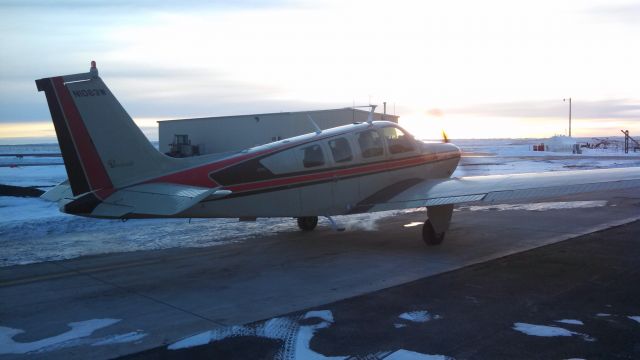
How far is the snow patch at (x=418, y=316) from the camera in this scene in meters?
6.30

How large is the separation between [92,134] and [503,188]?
25.2ft

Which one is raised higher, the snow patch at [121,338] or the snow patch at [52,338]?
the snow patch at [121,338]

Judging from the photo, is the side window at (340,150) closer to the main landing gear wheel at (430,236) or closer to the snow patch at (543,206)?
the main landing gear wheel at (430,236)

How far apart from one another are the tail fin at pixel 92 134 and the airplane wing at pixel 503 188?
503 cm

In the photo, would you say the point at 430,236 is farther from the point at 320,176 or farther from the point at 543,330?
the point at 543,330

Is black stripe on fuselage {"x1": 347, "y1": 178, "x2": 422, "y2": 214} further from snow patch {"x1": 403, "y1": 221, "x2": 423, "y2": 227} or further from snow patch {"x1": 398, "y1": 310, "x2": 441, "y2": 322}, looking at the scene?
snow patch {"x1": 398, "y1": 310, "x2": 441, "y2": 322}

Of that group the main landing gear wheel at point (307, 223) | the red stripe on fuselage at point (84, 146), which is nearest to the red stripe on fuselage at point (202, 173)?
the red stripe on fuselage at point (84, 146)

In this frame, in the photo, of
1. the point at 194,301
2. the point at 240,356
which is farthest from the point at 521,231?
the point at 240,356

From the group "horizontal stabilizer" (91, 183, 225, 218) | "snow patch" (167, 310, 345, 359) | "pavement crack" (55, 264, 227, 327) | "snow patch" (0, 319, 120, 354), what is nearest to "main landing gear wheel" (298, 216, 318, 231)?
"horizontal stabilizer" (91, 183, 225, 218)

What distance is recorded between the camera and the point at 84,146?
9031mm

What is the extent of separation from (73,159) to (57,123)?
64 centimetres

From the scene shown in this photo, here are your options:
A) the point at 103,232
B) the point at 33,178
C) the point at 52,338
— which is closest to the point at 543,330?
the point at 52,338

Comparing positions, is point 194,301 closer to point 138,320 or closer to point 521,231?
point 138,320

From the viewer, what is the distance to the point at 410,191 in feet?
38.2
